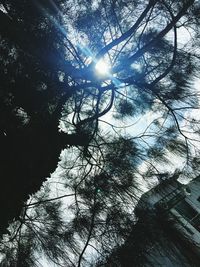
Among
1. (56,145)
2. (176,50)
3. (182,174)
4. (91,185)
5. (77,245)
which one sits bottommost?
(182,174)

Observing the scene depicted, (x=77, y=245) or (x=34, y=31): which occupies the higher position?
(x=34, y=31)

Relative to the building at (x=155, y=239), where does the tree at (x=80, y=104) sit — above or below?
above

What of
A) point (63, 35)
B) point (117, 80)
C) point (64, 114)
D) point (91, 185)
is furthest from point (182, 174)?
point (63, 35)

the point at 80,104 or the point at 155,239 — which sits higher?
the point at 80,104

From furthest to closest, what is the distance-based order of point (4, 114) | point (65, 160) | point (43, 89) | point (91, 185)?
1. point (65, 160)
2. point (91, 185)
3. point (43, 89)
4. point (4, 114)

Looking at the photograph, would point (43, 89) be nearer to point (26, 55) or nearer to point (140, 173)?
point (26, 55)

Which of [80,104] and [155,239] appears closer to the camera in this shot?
[155,239]

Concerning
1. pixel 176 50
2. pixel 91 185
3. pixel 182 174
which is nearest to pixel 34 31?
pixel 176 50

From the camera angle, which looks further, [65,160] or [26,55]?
[65,160]

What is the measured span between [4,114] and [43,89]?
44cm

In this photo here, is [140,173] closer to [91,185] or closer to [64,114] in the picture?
[91,185]

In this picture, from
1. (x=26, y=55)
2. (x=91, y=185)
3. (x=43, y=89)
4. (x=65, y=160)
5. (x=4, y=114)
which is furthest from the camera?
(x=65, y=160)

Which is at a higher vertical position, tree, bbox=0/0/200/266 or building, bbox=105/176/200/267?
tree, bbox=0/0/200/266

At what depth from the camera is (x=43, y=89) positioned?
192 cm
